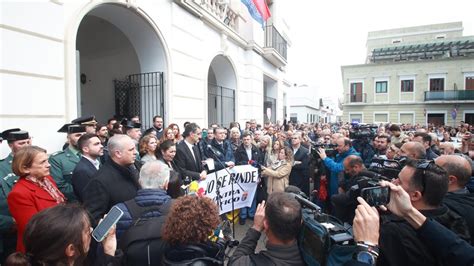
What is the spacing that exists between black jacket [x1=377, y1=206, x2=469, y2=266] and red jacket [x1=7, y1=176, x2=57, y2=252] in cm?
272

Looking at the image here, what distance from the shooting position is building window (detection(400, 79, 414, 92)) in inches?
1395

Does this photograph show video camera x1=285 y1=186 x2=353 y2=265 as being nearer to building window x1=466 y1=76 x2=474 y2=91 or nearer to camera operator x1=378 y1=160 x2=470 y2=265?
camera operator x1=378 y1=160 x2=470 y2=265

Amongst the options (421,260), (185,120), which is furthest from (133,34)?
(421,260)

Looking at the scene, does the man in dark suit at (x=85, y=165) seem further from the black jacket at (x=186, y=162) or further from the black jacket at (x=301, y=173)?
the black jacket at (x=301, y=173)

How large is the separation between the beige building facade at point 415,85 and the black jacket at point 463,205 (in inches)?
1523

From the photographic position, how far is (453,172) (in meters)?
2.32

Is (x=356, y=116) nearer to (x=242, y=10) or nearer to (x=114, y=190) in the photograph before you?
(x=242, y=10)

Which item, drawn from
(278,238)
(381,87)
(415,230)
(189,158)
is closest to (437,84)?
(381,87)

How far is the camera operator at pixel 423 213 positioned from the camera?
1519 mm

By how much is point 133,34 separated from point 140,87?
142 centimetres

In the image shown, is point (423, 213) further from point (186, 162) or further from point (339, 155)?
point (186, 162)

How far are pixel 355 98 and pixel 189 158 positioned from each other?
38.7 m

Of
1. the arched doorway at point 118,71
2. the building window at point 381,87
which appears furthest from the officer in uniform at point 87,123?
the building window at point 381,87

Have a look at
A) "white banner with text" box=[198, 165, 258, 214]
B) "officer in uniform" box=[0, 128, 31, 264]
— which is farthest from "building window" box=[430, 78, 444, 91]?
"officer in uniform" box=[0, 128, 31, 264]
